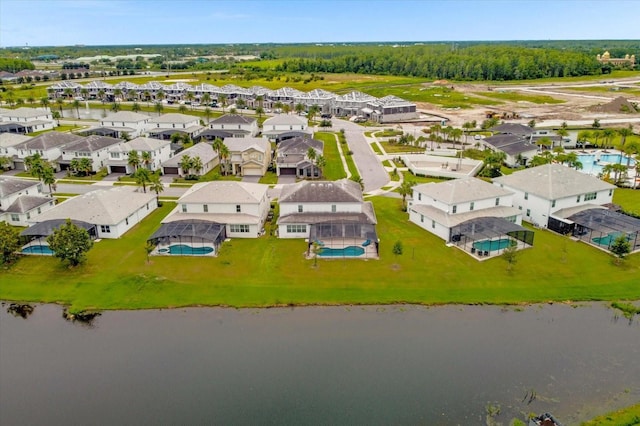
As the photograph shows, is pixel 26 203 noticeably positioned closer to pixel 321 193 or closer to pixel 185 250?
pixel 185 250

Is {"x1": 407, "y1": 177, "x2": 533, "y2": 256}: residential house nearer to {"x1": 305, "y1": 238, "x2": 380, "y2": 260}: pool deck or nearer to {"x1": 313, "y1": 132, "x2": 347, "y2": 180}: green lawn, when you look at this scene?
{"x1": 305, "y1": 238, "x2": 380, "y2": 260}: pool deck

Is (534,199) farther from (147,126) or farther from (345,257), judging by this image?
(147,126)

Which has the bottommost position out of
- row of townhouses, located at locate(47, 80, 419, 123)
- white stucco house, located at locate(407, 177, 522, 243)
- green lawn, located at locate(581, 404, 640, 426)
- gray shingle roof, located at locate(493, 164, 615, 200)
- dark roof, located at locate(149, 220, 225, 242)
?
green lawn, located at locate(581, 404, 640, 426)

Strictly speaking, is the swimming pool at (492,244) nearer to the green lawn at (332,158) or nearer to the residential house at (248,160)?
the green lawn at (332,158)

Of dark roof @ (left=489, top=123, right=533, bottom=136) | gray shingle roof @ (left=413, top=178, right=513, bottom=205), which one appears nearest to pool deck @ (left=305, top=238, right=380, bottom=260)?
gray shingle roof @ (left=413, top=178, right=513, bottom=205)

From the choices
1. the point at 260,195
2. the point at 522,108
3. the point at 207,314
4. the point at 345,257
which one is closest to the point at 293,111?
the point at 522,108

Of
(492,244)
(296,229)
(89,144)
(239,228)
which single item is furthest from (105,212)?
(492,244)
